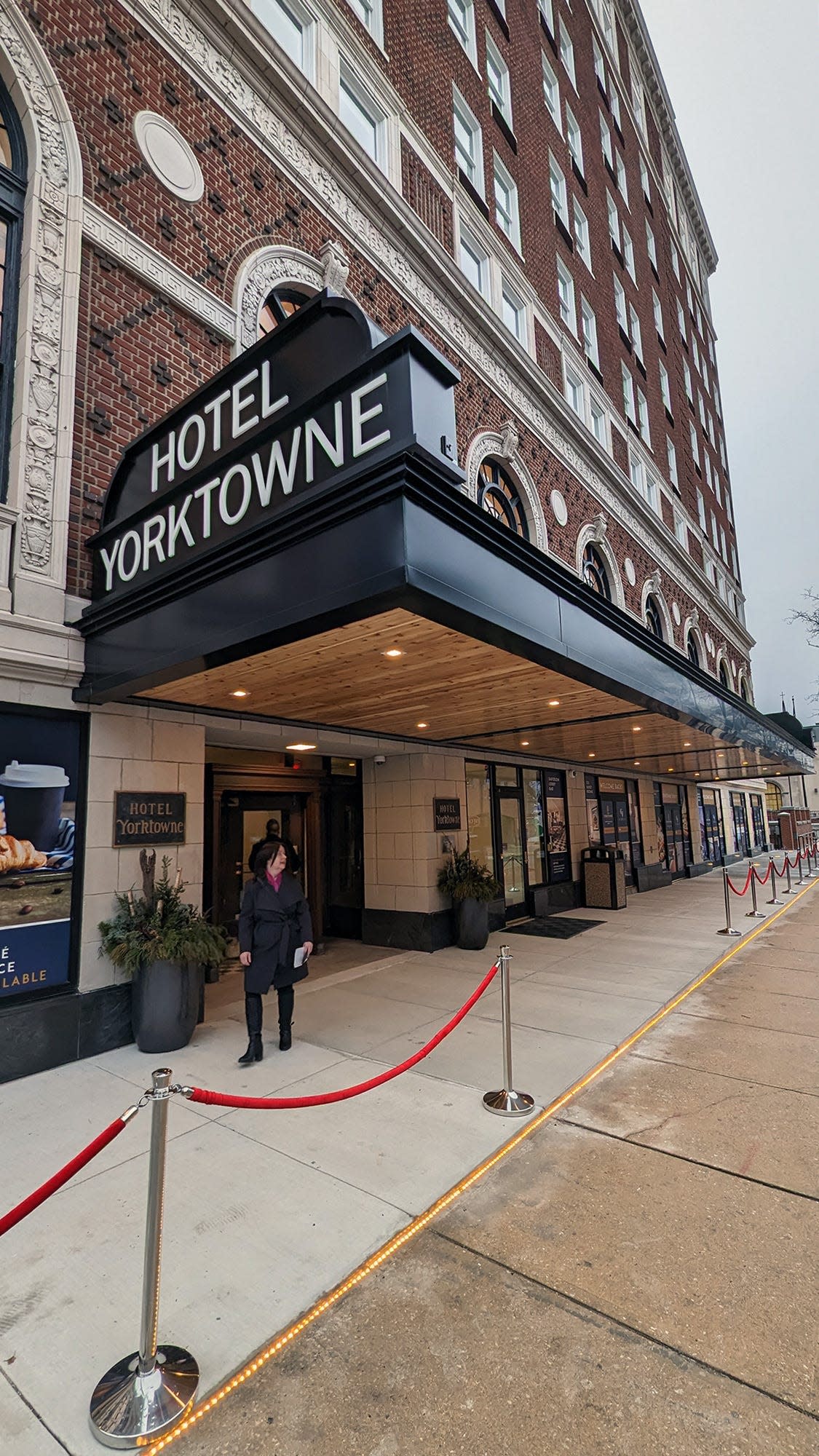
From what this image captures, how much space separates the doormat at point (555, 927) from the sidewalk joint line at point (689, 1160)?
718 cm

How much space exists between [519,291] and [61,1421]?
61.4 feet

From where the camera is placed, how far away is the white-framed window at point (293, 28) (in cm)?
1017

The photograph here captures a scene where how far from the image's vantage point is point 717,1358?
8.93 feet

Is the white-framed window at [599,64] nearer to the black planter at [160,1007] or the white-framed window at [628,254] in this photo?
the white-framed window at [628,254]

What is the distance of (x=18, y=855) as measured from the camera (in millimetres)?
5719

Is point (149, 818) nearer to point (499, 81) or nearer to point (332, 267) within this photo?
point (332, 267)

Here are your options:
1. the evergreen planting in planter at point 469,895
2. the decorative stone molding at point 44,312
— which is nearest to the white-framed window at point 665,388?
the evergreen planting in planter at point 469,895

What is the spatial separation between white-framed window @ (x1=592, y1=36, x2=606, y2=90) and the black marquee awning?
26.5 m

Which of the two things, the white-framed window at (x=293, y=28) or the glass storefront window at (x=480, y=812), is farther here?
the glass storefront window at (x=480, y=812)

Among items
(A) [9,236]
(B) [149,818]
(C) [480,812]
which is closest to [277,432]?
(B) [149,818]

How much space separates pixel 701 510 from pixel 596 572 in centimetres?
1606

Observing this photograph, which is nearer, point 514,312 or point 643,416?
point 514,312

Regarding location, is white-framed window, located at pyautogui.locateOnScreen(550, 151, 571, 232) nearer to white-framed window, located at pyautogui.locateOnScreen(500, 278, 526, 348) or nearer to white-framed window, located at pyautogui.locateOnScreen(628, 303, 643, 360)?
white-framed window, located at pyautogui.locateOnScreen(500, 278, 526, 348)

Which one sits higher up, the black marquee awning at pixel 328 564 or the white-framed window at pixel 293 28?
the white-framed window at pixel 293 28
